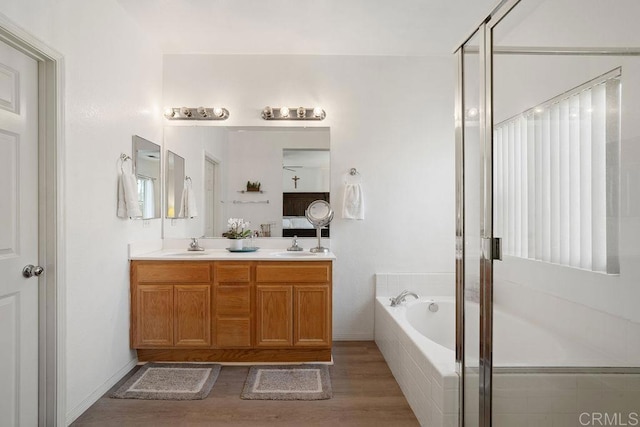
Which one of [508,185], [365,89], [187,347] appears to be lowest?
[187,347]

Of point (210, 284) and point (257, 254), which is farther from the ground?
point (257, 254)

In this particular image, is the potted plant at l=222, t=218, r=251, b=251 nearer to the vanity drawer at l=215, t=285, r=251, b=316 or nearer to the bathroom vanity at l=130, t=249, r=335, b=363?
the bathroom vanity at l=130, t=249, r=335, b=363

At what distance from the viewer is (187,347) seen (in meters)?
2.93

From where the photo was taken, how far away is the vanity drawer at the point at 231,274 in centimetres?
296

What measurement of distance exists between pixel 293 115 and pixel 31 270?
91.7 inches

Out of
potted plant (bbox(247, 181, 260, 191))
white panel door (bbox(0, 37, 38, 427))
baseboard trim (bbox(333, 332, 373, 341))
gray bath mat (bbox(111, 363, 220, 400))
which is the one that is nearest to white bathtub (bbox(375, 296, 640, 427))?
baseboard trim (bbox(333, 332, 373, 341))

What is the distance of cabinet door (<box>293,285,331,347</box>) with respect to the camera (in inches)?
116

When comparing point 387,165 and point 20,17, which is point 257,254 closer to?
point 387,165

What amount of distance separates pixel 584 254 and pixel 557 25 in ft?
2.32

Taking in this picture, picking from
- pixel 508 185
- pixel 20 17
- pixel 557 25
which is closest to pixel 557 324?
pixel 508 185

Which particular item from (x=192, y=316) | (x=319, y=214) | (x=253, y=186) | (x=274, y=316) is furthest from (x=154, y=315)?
(x=319, y=214)

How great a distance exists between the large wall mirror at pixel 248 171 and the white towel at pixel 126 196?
2.58ft

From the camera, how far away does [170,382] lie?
2.65 m

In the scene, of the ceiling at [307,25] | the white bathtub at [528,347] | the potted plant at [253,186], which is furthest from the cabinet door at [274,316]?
the ceiling at [307,25]
